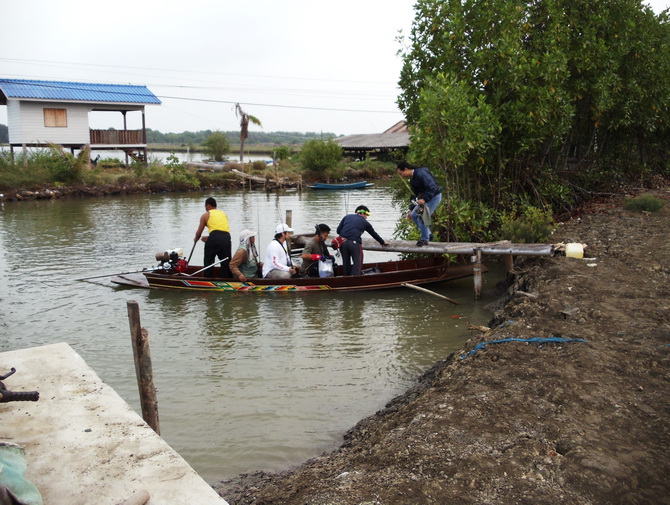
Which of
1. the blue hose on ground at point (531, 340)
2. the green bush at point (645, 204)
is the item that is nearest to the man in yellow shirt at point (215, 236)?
the blue hose on ground at point (531, 340)

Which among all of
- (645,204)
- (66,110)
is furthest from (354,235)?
(66,110)

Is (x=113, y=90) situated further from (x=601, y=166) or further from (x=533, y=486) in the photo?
(x=533, y=486)

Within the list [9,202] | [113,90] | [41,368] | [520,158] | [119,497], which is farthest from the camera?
[113,90]

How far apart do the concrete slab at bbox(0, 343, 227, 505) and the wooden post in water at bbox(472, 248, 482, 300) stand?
850 cm

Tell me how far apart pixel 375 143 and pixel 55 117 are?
25904 mm

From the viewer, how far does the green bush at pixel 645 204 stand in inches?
623

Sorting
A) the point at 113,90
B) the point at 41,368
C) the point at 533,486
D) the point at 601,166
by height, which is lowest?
the point at 533,486

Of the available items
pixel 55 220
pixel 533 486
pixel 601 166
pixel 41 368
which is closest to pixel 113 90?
pixel 55 220

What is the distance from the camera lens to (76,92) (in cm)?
3781

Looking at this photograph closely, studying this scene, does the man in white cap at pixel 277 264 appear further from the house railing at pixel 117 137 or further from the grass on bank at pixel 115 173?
the house railing at pixel 117 137

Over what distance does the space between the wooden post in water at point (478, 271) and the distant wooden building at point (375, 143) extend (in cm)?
3797

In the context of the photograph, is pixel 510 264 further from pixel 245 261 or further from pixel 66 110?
pixel 66 110

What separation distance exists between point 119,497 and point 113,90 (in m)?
39.7

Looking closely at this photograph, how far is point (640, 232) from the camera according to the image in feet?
44.5
